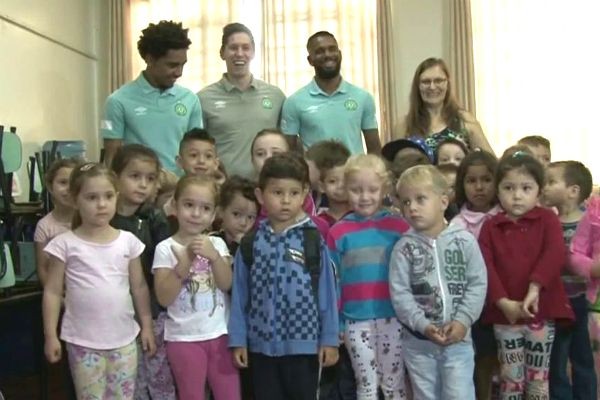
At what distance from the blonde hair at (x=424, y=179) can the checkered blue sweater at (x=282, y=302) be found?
454 mm

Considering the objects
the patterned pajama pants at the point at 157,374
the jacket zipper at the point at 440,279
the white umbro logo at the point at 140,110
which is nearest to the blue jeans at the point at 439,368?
the jacket zipper at the point at 440,279

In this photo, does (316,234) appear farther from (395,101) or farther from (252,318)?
(395,101)

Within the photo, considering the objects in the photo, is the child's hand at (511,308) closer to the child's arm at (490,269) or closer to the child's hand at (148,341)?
the child's arm at (490,269)

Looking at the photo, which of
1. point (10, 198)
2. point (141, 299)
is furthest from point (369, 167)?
point (10, 198)

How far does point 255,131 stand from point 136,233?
1.52 m

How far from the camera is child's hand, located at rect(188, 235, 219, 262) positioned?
2516 millimetres

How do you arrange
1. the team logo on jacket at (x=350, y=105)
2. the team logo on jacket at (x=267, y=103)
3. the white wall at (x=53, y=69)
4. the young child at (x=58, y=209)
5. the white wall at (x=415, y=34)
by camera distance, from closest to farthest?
1. the young child at (x=58, y=209)
2. the team logo on jacket at (x=350, y=105)
3. the team logo on jacket at (x=267, y=103)
4. the white wall at (x=53, y=69)
5. the white wall at (x=415, y=34)

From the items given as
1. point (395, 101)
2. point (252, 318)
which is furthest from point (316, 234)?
point (395, 101)

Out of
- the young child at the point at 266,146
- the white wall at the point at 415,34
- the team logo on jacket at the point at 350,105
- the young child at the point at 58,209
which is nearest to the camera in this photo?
the young child at the point at 266,146

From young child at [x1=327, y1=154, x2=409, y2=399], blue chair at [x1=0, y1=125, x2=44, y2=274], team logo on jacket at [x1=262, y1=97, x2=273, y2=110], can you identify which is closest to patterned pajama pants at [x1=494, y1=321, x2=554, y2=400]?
young child at [x1=327, y1=154, x2=409, y2=399]

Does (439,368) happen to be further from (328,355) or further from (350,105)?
(350,105)

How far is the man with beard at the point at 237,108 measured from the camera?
413 centimetres

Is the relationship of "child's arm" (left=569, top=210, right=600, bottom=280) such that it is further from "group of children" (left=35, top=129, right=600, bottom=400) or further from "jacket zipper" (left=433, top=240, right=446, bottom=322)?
"jacket zipper" (left=433, top=240, right=446, bottom=322)

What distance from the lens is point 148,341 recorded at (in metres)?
2.65
